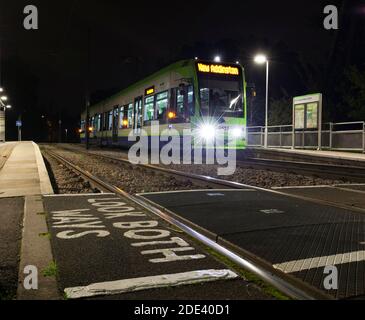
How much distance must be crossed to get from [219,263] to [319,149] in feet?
77.1

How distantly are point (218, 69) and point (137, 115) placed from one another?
7.39m

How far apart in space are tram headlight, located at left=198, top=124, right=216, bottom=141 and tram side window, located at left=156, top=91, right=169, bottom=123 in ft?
8.13

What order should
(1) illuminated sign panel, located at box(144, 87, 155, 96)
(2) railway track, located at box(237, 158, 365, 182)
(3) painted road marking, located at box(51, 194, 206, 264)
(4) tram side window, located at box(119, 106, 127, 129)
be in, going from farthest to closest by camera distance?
1. (4) tram side window, located at box(119, 106, 127, 129)
2. (1) illuminated sign panel, located at box(144, 87, 155, 96)
3. (2) railway track, located at box(237, 158, 365, 182)
4. (3) painted road marking, located at box(51, 194, 206, 264)

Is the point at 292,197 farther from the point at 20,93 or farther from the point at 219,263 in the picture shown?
the point at 20,93

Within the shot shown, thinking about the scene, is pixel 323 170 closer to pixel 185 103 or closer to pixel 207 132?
pixel 207 132

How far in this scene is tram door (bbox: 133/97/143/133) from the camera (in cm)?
2494

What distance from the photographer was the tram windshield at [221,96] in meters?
18.9

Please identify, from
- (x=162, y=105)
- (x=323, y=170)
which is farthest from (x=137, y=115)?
(x=323, y=170)

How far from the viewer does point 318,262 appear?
4742 millimetres

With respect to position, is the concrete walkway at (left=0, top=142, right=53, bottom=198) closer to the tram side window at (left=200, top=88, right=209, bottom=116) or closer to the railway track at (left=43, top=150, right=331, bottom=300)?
the railway track at (left=43, top=150, right=331, bottom=300)

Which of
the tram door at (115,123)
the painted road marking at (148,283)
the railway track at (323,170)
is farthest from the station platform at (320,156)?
the painted road marking at (148,283)

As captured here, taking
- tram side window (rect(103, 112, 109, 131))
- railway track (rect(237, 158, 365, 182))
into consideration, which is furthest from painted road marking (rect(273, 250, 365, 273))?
tram side window (rect(103, 112, 109, 131))

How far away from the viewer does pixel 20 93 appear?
88.8m

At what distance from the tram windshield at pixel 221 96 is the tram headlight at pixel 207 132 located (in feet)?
1.52
